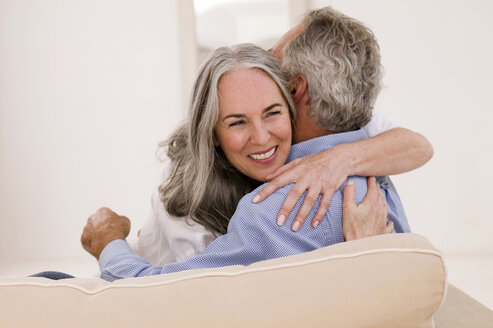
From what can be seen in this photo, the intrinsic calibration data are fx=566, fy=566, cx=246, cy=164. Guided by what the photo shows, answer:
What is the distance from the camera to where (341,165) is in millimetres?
1523

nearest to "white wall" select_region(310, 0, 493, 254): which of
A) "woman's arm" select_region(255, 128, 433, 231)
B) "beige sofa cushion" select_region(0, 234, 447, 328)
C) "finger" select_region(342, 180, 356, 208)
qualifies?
"woman's arm" select_region(255, 128, 433, 231)

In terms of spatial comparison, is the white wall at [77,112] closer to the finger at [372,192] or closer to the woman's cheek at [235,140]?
the woman's cheek at [235,140]

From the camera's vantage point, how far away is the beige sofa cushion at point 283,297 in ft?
3.16

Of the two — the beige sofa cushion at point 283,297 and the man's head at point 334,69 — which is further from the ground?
the man's head at point 334,69

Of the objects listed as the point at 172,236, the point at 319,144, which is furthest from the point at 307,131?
the point at 172,236

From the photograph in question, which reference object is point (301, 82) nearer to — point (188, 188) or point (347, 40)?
point (347, 40)

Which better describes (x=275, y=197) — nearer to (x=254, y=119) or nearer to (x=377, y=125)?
(x=254, y=119)

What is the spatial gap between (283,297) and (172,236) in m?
1.01

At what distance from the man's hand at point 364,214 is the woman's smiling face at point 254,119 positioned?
11.1 inches

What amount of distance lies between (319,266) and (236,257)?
1.35 feet

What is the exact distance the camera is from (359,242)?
3.41 ft

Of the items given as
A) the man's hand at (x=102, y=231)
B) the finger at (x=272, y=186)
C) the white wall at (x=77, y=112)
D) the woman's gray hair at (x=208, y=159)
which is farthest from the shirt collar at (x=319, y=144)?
the white wall at (x=77, y=112)

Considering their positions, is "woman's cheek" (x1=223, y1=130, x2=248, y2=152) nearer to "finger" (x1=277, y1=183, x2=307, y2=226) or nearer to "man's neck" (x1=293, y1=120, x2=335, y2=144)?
"man's neck" (x1=293, y1=120, x2=335, y2=144)

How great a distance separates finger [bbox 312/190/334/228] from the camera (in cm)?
139
